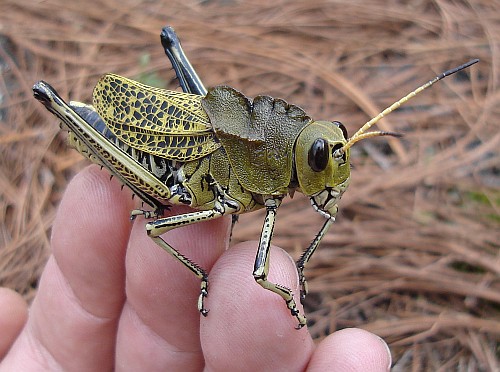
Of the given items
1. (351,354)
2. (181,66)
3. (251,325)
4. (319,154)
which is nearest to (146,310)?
(251,325)

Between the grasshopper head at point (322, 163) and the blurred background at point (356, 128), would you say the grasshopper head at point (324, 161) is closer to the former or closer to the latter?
the grasshopper head at point (322, 163)

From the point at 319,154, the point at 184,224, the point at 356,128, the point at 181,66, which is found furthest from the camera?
the point at 356,128

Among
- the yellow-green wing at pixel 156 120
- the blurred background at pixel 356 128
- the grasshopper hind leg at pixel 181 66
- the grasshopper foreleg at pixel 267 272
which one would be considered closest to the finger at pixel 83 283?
the yellow-green wing at pixel 156 120

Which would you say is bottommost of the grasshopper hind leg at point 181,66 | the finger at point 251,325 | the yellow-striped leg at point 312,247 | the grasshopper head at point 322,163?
the finger at point 251,325

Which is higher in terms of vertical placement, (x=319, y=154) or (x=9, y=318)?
(x=319, y=154)

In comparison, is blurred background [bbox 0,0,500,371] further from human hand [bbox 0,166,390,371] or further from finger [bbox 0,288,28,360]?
human hand [bbox 0,166,390,371]

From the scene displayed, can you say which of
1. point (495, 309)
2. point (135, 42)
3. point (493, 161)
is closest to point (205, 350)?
point (495, 309)

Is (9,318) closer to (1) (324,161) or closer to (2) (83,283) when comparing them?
(2) (83,283)
